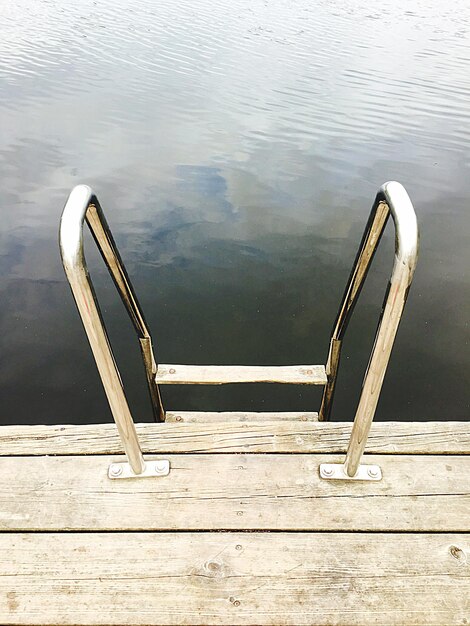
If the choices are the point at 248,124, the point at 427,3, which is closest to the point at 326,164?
the point at 248,124

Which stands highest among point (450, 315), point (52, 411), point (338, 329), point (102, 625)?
point (338, 329)

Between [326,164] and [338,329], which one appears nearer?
[338,329]

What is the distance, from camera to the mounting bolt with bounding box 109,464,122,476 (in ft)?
5.29

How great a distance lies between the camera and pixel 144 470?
1618 mm

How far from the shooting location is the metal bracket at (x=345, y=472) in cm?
160

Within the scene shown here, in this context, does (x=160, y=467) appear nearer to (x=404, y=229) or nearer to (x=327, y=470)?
(x=327, y=470)

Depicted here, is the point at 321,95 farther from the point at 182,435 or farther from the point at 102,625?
the point at 102,625

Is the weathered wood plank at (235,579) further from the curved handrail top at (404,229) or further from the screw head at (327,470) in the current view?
the curved handrail top at (404,229)

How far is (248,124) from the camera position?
26.5ft

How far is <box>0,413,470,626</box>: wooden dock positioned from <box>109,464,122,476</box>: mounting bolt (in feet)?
0.10

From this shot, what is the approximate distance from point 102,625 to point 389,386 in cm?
321

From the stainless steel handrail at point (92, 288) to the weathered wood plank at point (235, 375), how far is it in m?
0.51

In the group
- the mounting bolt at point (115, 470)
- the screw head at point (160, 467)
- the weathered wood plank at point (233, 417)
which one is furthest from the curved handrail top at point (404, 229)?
the weathered wood plank at point (233, 417)

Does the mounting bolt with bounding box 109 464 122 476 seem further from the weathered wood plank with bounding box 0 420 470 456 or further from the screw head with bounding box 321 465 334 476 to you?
the screw head with bounding box 321 465 334 476
